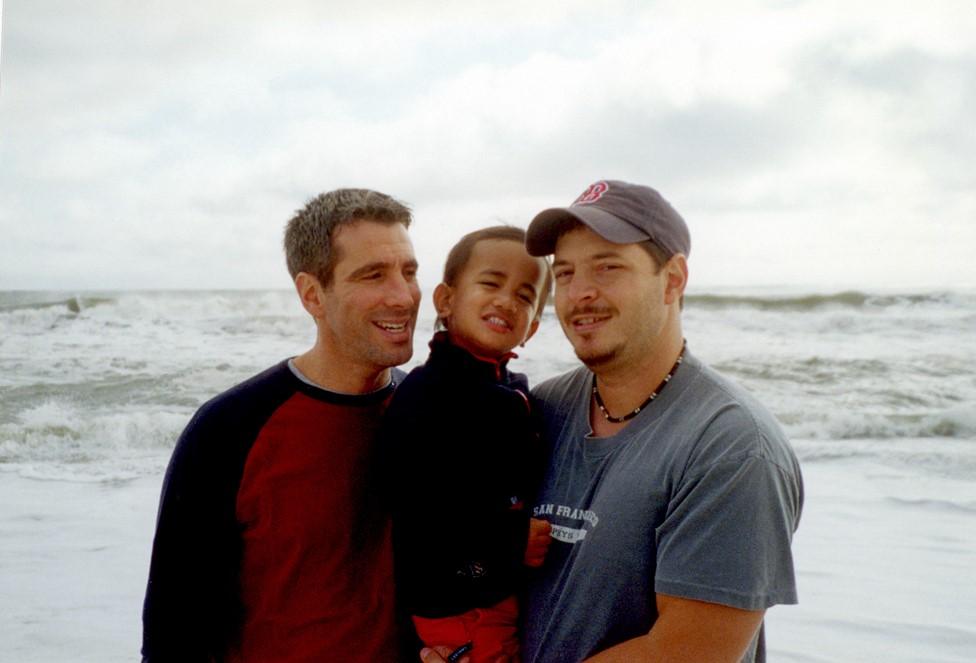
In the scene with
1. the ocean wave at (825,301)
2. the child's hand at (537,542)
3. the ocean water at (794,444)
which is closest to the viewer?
the child's hand at (537,542)

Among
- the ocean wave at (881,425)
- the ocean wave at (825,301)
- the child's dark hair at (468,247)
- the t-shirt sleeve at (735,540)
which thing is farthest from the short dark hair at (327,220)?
the ocean wave at (825,301)

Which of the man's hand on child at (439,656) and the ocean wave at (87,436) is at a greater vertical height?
the man's hand on child at (439,656)

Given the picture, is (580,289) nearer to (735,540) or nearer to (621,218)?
(621,218)

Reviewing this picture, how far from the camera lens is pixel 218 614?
2.56 metres

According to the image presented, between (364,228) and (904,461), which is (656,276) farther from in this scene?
(904,461)

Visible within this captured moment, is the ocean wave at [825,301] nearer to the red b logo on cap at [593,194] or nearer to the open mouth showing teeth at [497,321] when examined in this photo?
the open mouth showing teeth at [497,321]

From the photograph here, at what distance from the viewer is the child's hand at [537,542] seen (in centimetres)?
228

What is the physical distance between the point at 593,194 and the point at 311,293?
1018 millimetres

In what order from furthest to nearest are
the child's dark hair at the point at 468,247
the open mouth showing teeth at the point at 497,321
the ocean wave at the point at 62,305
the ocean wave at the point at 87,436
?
the ocean wave at the point at 62,305 → the ocean wave at the point at 87,436 → the child's dark hair at the point at 468,247 → the open mouth showing teeth at the point at 497,321

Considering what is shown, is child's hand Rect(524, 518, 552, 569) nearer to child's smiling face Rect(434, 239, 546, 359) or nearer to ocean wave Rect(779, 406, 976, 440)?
child's smiling face Rect(434, 239, 546, 359)

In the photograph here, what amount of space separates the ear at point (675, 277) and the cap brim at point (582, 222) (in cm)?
13

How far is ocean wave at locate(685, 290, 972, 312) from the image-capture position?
23.1 meters

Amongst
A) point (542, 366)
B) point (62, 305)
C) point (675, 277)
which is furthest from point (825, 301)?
point (675, 277)

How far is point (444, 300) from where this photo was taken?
2.89 metres
